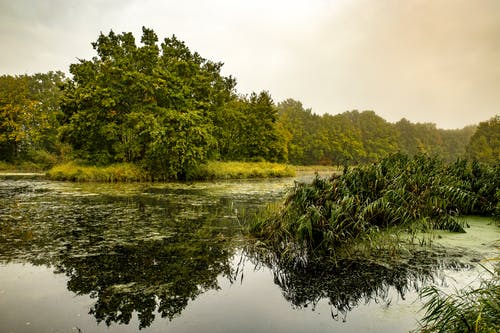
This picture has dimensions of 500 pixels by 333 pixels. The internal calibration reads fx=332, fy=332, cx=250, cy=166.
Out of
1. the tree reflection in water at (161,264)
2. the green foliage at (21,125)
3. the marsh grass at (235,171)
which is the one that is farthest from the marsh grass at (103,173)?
the green foliage at (21,125)

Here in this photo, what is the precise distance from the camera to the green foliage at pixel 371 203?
6.01m

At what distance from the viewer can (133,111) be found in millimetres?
22328

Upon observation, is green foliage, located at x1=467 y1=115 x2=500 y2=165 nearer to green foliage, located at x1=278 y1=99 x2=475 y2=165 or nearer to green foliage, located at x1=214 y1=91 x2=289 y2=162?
green foliage, located at x1=278 y1=99 x2=475 y2=165

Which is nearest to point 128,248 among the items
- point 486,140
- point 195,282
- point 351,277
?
point 195,282

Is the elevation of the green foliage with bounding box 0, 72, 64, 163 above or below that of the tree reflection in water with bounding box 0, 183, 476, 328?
above

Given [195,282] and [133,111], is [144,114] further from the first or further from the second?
[195,282]

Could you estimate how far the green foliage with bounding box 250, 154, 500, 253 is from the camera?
6.01 m

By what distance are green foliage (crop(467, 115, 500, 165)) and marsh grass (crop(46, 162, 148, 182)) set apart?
171 feet

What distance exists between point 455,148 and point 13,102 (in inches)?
3871

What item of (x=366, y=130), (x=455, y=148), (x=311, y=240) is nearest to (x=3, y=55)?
(x=311, y=240)

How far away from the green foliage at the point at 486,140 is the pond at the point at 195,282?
54.7m

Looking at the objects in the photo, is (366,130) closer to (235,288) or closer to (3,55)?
(3,55)

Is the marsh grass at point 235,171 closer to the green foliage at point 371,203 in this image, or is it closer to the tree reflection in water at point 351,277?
the green foliage at point 371,203

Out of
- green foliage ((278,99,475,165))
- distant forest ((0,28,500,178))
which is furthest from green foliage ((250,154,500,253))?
green foliage ((278,99,475,165))
